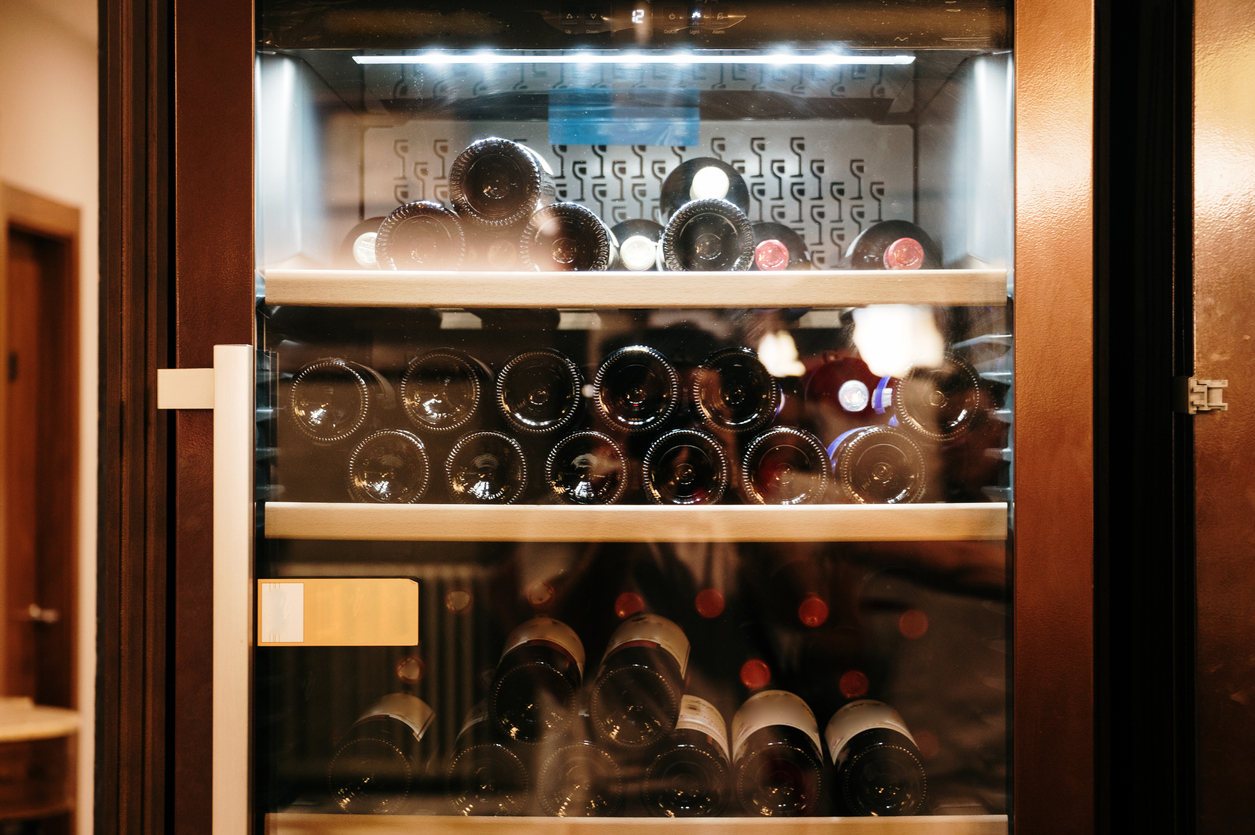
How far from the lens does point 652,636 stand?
92 centimetres

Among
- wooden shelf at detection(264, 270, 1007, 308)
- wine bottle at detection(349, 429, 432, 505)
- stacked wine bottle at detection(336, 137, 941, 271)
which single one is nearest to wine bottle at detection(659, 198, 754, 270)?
stacked wine bottle at detection(336, 137, 941, 271)

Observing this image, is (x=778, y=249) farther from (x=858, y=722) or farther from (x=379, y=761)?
(x=379, y=761)

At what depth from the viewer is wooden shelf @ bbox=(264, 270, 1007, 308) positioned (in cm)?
82

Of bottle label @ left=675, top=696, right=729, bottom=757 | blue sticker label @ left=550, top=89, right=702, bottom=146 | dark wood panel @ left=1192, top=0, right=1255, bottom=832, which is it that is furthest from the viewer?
blue sticker label @ left=550, top=89, right=702, bottom=146

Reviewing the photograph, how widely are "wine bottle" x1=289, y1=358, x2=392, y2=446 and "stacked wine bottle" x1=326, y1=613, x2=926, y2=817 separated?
1.25 feet

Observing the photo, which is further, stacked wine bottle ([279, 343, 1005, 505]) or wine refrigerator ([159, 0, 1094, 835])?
stacked wine bottle ([279, 343, 1005, 505])

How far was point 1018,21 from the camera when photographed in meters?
0.79

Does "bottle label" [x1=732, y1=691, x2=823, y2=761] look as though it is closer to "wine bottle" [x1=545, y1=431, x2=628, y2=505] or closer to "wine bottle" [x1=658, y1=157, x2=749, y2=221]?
"wine bottle" [x1=545, y1=431, x2=628, y2=505]

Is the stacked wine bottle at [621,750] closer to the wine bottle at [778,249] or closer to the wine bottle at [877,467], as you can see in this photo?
the wine bottle at [877,467]

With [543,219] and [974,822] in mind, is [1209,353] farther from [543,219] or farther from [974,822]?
[543,219]

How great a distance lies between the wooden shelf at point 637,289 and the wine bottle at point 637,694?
462 mm

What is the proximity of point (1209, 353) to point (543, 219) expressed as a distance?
82cm

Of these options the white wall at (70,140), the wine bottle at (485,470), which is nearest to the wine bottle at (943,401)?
the wine bottle at (485,470)

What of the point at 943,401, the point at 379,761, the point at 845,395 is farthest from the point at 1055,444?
the point at 379,761
